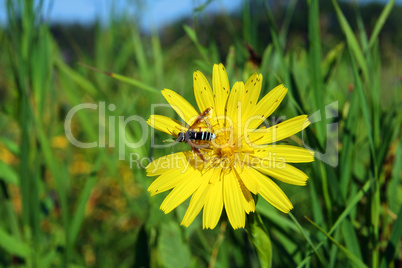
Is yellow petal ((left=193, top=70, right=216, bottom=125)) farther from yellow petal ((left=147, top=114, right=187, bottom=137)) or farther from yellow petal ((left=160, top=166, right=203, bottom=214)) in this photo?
yellow petal ((left=160, top=166, right=203, bottom=214))

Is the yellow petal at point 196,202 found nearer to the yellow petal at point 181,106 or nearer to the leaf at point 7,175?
the yellow petal at point 181,106

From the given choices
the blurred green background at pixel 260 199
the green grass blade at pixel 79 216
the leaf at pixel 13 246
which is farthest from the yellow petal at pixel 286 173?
the leaf at pixel 13 246

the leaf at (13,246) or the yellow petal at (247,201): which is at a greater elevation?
the yellow petal at (247,201)

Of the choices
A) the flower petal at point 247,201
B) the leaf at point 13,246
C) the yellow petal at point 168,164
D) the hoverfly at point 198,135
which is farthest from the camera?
the leaf at point 13,246

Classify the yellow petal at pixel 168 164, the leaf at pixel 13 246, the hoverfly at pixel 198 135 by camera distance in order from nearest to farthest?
the yellow petal at pixel 168 164
the hoverfly at pixel 198 135
the leaf at pixel 13 246

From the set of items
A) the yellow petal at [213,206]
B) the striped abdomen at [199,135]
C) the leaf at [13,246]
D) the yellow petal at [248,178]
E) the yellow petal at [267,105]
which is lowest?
the leaf at [13,246]

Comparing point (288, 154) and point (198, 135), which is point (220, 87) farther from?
point (288, 154)

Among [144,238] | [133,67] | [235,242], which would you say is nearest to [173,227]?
[144,238]

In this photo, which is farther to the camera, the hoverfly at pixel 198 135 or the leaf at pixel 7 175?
the leaf at pixel 7 175
